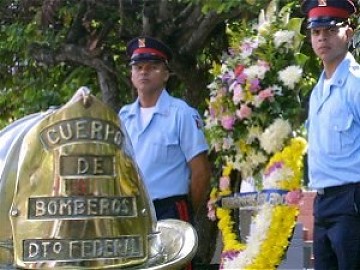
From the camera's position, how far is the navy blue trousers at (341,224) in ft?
12.9

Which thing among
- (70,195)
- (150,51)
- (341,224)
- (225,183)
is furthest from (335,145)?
(70,195)

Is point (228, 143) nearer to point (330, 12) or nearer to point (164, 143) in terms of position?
point (164, 143)

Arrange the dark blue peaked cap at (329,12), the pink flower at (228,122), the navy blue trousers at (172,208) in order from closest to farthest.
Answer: the dark blue peaked cap at (329,12) < the pink flower at (228,122) < the navy blue trousers at (172,208)

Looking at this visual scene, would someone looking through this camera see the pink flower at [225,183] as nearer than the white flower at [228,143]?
No

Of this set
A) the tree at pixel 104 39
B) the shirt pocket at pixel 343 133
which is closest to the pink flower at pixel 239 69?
the shirt pocket at pixel 343 133

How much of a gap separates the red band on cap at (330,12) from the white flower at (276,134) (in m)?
0.64

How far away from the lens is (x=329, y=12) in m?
4.14

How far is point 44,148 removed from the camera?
2.38 meters

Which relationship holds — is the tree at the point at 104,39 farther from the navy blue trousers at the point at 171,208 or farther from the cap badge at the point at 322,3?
the cap badge at the point at 322,3

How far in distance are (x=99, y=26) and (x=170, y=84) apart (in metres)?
0.84

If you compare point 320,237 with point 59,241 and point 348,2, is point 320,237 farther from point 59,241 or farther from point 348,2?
point 59,241

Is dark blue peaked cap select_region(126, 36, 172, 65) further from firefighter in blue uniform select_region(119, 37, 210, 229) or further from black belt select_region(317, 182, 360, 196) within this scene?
black belt select_region(317, 182, 360, 196)

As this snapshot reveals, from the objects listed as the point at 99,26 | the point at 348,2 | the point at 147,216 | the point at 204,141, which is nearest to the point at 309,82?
the point at 204,141

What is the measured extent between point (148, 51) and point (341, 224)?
1726mm
